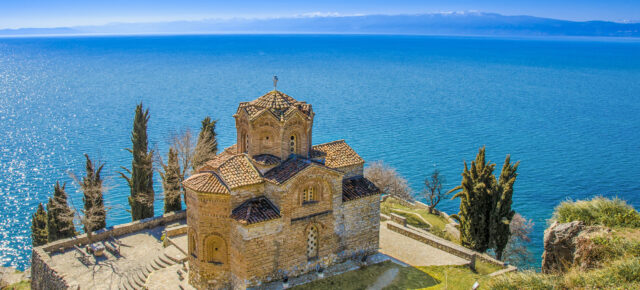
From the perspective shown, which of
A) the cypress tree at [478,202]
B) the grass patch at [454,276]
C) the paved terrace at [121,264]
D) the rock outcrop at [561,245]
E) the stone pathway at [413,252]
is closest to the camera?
the rock outcrop at [561,245]

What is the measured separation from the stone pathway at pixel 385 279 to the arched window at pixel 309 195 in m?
5.76

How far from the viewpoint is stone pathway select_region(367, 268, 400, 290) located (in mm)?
26544

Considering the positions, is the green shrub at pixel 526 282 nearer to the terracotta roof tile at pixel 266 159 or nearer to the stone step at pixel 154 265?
the terracotta roof tile at pixel 266 159

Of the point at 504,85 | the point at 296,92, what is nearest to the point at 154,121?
the point at 296,92

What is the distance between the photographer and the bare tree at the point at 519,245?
41719 mm

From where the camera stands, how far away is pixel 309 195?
1044 inches

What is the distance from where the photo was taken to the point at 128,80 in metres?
143

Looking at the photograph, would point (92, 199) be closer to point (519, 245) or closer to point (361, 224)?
point (361, 224)

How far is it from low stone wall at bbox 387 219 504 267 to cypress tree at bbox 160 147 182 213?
55.3 ft

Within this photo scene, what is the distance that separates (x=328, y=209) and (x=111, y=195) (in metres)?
35.6

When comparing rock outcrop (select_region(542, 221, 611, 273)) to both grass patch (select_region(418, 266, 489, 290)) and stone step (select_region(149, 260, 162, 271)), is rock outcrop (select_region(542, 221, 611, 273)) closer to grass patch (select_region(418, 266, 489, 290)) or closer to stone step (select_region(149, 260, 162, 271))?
grass patch (select_region(418, 266, 489, 290))

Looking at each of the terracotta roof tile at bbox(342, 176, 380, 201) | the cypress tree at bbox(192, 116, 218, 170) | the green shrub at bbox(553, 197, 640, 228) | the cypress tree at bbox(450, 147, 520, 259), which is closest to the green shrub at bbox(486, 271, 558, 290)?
the green shrub at bbox(553, 197, 640, 228)

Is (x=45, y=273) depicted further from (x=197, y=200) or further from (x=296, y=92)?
(x=296, y=92)

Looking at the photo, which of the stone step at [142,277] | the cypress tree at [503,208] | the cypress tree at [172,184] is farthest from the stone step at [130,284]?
the cypress tree at [503,208]
